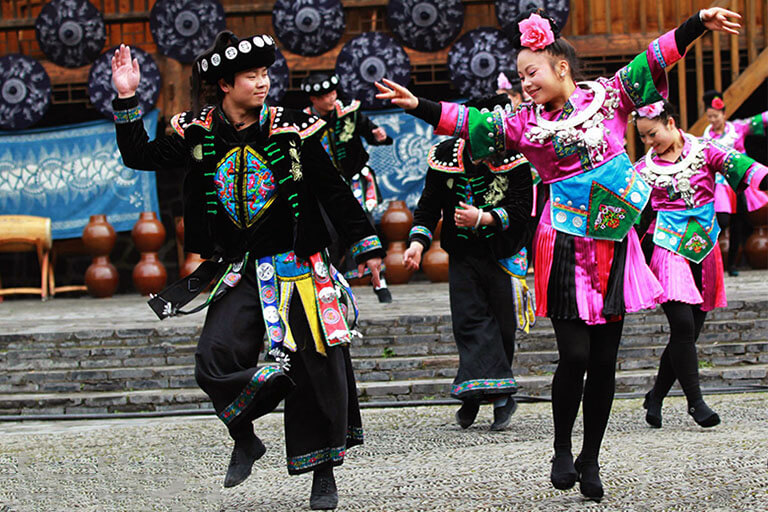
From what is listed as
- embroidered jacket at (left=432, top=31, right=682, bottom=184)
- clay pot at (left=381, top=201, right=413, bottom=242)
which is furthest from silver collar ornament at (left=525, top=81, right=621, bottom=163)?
clay pot at (left=381, top=201, right=413, bottom=242)

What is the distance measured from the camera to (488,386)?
5.89m

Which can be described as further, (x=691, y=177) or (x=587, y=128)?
(x=691, y=177)

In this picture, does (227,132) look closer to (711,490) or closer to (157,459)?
(157,459)

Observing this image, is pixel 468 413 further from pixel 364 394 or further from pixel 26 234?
pixel 26 234

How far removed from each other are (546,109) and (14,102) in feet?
31.1

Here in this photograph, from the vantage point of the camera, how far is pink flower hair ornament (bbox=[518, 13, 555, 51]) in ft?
13.7

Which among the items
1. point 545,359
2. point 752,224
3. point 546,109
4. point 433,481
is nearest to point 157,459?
point 433,481

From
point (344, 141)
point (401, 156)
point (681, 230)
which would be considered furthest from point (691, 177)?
point (401, 156)

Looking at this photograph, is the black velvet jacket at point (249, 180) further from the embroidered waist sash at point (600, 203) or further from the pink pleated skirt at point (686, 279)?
the pink pleated skirt at point (686, 279)

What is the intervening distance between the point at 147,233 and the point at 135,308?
5.51 feet

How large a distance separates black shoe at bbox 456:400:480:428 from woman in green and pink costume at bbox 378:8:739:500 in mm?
1809

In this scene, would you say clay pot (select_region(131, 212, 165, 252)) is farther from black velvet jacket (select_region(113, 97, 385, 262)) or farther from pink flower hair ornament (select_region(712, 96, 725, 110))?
black velvet jacket (select_region(113, 97, 385, 262))

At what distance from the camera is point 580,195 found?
4184 millimetres

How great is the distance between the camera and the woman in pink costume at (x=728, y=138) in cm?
1067
